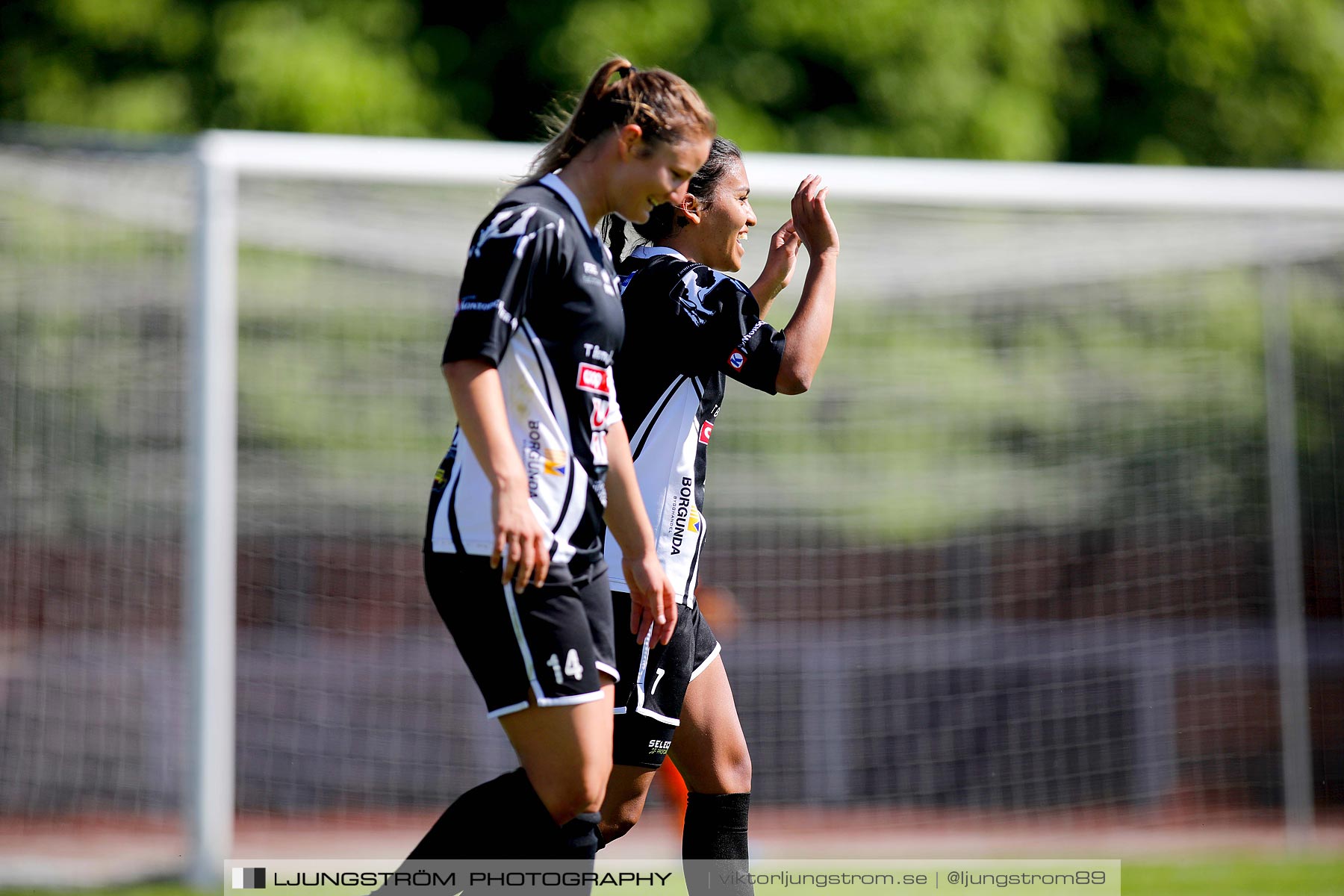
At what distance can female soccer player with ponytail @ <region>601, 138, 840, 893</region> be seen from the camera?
3363 millimetres

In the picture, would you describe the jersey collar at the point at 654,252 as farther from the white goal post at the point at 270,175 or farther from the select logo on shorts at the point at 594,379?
the white goal post at the point at 270,175

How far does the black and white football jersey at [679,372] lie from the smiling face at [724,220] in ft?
0.44

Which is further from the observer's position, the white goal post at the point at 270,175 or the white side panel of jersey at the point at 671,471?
the white goal post at the point at 270,175

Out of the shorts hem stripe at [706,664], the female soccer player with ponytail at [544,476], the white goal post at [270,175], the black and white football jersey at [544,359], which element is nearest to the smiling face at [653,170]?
the female soccer player with ponytail at [544,476]

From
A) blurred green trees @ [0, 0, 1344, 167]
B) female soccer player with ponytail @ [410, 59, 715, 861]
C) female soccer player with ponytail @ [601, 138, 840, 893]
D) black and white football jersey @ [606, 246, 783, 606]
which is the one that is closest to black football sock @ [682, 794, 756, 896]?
female soccer player with ponytail @ [601, 138, 840, 893]

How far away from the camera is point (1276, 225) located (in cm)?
812

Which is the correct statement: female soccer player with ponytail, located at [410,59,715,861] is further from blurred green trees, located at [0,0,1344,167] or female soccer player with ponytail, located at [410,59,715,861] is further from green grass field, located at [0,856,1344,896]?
blurred green trees, located at [0,0,1344,167]

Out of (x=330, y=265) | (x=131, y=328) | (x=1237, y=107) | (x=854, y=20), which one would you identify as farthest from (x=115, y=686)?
(x=1237, y=107)

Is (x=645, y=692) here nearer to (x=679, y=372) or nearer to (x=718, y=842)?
(x=718, y=842)

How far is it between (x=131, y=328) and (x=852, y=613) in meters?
5.52

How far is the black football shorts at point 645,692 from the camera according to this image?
130 inches

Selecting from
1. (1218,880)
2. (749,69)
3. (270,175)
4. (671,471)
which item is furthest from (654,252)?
(749,69)

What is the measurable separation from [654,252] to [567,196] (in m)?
0.66

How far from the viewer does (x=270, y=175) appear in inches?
267
